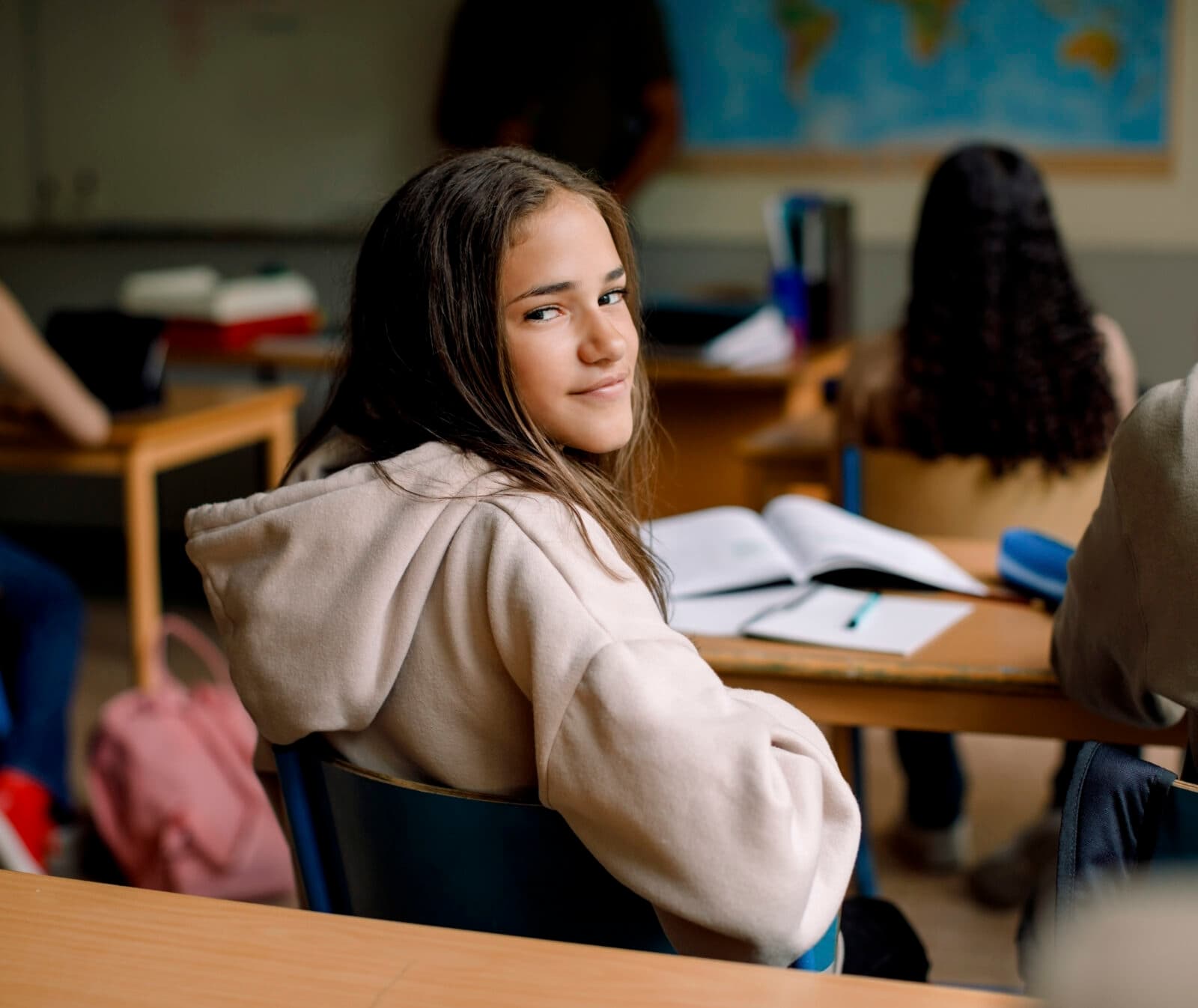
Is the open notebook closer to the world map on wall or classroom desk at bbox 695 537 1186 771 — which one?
classroom desk at bbox 695 537 1186 771

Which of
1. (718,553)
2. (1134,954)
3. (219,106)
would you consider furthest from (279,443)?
(1134,954)

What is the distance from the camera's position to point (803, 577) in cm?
147

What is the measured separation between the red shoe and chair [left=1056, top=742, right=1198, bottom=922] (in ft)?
5.79

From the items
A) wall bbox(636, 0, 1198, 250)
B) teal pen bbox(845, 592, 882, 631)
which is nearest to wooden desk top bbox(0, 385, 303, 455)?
wall bbox(636, 0, 1198, 250)

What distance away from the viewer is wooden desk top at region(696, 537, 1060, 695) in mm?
1230

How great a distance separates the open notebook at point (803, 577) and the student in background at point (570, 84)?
2.44 meters

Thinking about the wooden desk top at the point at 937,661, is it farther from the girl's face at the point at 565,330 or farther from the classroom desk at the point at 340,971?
the classroom desk at the point at 340,971

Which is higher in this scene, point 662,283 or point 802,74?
point 802,74

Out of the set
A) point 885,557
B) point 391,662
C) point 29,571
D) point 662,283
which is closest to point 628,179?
point 662,283

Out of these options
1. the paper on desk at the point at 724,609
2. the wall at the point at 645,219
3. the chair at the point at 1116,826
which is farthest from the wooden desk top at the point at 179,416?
the chair at the point at 1116,826

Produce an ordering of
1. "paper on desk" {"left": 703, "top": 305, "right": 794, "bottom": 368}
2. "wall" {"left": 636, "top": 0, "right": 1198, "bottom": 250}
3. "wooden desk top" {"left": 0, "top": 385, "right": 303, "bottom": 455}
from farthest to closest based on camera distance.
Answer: "wall" {"left": 636, "top": 0, "right": 1198, "bottom": 250}
"paper on desk" {"left": 703, "top": 305, "right": 794, "bottom": 368}
"wooden desk top" {"left": 0, "top": 385, "right": 303, "bottom": 455}

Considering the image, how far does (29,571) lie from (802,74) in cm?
243

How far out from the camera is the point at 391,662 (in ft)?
2.81

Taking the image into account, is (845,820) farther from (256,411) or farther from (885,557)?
(256,411)
